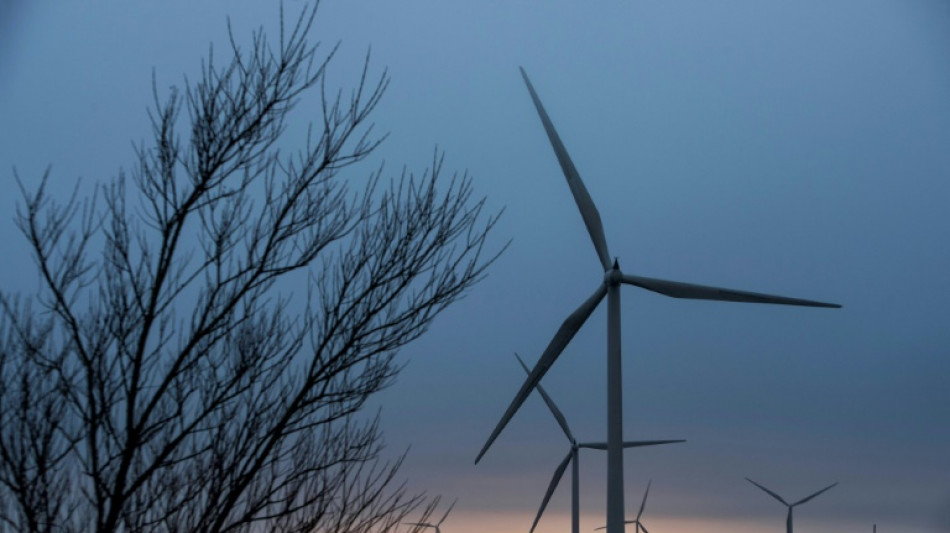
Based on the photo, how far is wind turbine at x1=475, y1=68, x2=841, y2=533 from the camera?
19.0m

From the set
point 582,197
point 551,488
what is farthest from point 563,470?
point 582,197

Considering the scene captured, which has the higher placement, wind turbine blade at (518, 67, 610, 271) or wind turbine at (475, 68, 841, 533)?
wind turbine blade at (518, 67, 610, 271)

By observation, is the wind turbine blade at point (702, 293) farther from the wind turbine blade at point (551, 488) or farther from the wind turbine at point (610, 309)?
the wind turbine blade at point (551, 488)

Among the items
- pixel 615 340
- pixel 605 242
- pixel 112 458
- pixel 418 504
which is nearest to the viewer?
pixel 112 458

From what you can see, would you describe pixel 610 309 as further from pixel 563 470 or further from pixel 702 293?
pixel 563 470

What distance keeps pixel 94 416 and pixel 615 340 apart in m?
11.5

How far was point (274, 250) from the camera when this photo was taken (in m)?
9.82

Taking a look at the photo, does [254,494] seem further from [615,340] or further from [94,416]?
[615,340]

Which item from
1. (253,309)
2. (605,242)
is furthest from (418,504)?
(605,242)

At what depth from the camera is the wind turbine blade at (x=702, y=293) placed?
2008 cm

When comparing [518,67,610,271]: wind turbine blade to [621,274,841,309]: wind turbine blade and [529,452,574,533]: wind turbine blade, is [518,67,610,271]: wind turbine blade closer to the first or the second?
[621,274,841,309]: wind turbine blade

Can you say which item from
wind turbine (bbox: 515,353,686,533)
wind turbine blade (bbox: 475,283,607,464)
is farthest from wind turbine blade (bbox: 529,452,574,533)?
wind turbine blade (bbox: 475,283,607,464)

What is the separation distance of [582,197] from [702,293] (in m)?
3.08

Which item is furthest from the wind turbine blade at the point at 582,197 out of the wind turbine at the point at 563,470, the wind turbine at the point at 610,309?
the wind turbine at the point at 563,470
